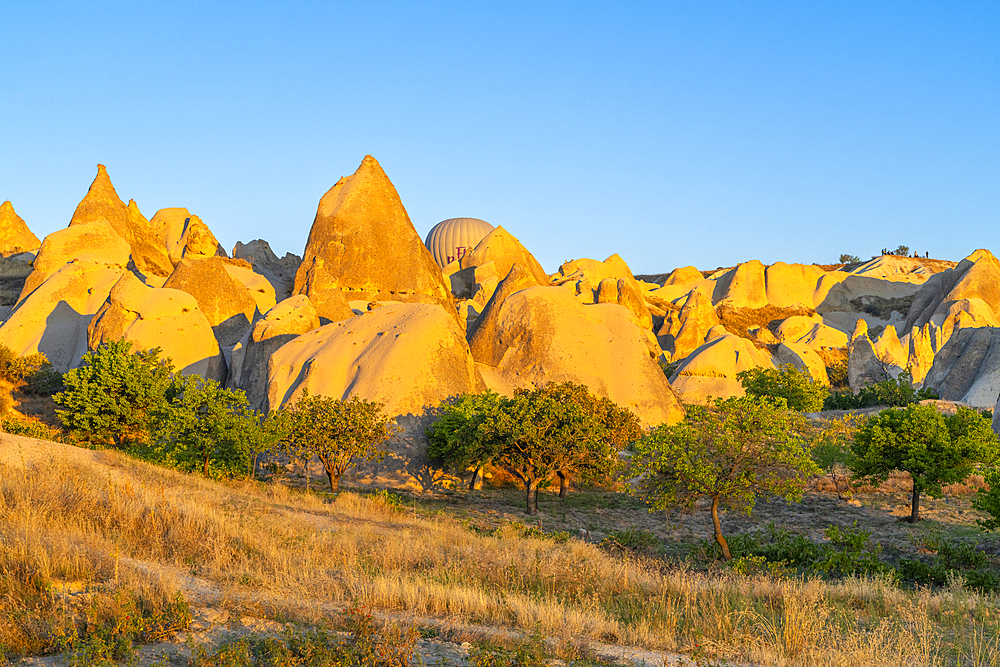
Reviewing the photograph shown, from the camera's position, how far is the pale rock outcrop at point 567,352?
1150 inches

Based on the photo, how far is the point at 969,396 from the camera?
3988 centimetres

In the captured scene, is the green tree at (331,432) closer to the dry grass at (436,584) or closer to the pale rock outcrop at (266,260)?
the dry grass at (436,584)

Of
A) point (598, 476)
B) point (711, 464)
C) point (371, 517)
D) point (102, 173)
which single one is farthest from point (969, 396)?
point (102, 173)

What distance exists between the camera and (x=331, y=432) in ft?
62.1

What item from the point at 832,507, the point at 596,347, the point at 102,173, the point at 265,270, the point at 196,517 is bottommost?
the point at 832,507

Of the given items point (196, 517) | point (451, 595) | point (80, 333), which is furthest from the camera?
point (80, 333)

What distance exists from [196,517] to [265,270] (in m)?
58.9

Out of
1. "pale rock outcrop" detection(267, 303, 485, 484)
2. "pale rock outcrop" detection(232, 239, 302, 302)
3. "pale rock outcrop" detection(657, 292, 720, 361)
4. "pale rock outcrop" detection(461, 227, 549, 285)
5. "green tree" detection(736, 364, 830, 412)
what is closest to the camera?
"pale rock outcrop" detection(267, 303, 485, 484)

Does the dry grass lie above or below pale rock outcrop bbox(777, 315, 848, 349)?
below

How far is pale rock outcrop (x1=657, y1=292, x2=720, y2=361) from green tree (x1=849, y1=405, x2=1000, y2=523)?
35.6 m

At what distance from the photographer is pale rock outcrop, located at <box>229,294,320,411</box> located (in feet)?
103

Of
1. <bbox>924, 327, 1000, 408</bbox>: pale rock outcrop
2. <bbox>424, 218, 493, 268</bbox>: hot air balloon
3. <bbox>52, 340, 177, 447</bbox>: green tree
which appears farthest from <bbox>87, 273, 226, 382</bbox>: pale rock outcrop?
<bbox>424, 218, 493, 268</bbox>: hot air balloon

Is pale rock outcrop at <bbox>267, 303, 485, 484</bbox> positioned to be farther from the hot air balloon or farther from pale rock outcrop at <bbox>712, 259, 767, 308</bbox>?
pale rock outcrop at <bbox>712, 259, 767, 308</bbox>

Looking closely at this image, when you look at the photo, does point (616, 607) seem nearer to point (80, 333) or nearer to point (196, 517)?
point (196, 517)
